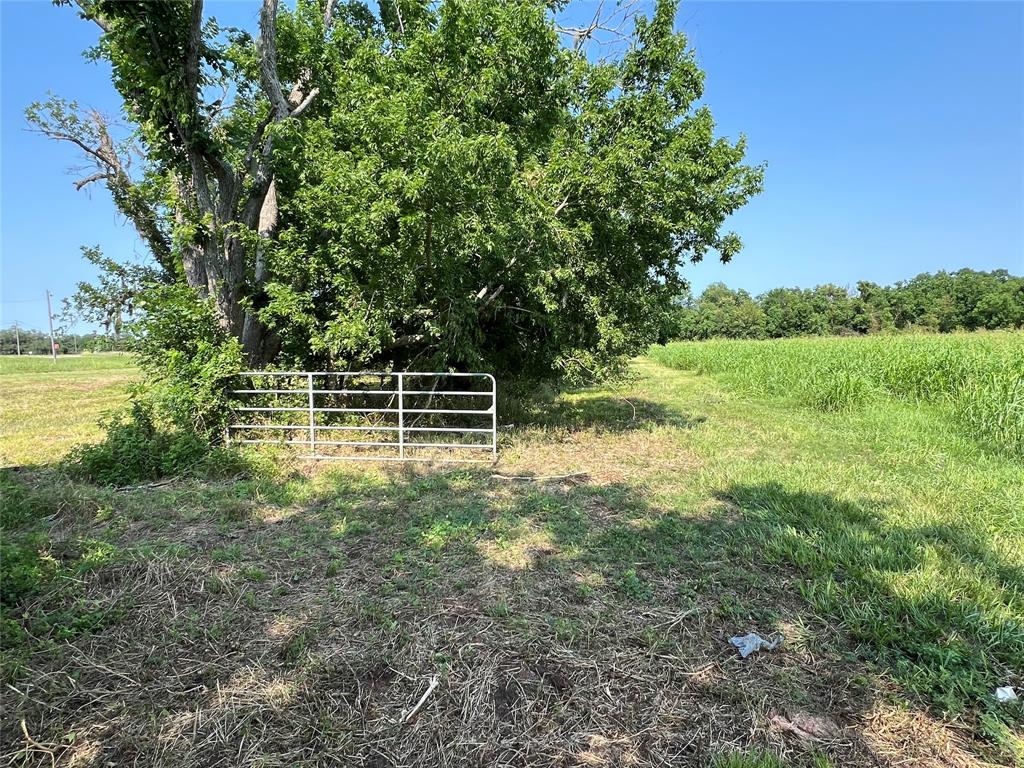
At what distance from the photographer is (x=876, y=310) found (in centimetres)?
6253

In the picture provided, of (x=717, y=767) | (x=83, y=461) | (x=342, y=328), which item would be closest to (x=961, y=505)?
(x=717, y=767)

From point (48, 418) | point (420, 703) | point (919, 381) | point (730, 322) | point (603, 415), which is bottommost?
point (420, 703)

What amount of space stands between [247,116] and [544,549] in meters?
9.34

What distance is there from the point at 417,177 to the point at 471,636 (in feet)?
16.7

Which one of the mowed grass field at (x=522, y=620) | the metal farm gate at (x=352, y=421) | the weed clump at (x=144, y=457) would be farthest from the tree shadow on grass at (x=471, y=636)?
the metal farm gate at (x=352, y=421)

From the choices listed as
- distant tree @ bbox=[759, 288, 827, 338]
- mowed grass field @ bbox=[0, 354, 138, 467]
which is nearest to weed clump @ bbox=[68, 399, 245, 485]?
mowed grass field @ bbox=[0, 354, 138, 467]

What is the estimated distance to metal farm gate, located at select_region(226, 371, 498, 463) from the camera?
6742 mm

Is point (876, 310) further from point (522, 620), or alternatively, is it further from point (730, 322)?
point (522, 620)

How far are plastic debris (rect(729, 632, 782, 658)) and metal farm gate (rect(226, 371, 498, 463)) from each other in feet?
14.0

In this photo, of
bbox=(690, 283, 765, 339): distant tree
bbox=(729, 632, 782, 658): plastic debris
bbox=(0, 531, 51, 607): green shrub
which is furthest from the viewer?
bbox=(690, 283, 765, 339): distant tree

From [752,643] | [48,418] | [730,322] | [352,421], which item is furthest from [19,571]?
[730,322]

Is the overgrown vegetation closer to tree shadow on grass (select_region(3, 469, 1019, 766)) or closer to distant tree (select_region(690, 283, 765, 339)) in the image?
distant tree (select_region(690, 283, 765, 339))

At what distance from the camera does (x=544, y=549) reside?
3840 millimetres

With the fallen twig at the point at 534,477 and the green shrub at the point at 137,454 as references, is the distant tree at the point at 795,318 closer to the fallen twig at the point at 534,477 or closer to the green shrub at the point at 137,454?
the fallen twig at the point at 534,477
